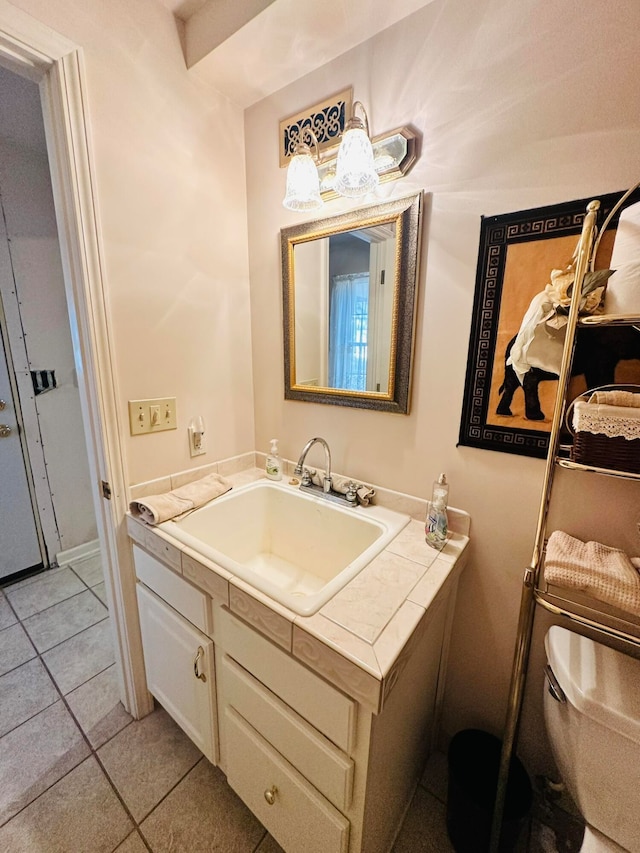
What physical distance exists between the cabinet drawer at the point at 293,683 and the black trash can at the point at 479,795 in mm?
570

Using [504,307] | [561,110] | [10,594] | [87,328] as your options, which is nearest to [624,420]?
[504,307]

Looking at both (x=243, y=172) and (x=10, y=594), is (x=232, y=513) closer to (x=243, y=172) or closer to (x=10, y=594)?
(x=243, y=172)

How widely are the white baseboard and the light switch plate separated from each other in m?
1.61

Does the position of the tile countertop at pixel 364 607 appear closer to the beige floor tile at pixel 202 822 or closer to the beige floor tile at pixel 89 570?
the beige floor tile at pixel 202 822

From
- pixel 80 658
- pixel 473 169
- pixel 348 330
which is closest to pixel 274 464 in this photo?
pixel 348 330

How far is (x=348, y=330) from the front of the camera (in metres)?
1.25

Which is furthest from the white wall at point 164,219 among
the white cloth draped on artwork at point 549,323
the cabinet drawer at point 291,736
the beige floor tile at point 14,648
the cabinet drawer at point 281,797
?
the beige floor tile at point 14,648

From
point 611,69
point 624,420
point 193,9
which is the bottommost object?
point 624,420

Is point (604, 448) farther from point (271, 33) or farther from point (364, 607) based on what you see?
point (271, 33)

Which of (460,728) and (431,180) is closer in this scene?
(431,180)

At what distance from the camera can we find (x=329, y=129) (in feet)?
3.76

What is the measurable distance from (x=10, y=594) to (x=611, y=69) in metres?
3.26

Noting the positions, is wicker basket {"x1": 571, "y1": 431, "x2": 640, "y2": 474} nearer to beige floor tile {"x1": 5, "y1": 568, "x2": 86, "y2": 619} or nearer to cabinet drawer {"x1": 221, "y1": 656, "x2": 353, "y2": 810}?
cabinet drawer {"x1": 221, "y1": 656, "x2": 353, "y2": 810}

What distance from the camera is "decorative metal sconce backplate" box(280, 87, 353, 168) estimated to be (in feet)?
3.64
